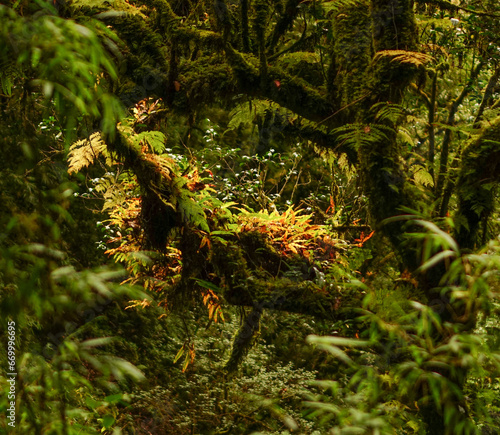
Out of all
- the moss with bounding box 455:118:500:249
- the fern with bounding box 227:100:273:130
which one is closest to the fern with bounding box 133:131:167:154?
the fern with bounding box 227:100:273:130

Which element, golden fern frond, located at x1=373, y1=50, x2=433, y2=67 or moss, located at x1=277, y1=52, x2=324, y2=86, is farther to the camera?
moss, located at x1=277, y1=52, x2=324, y2=86

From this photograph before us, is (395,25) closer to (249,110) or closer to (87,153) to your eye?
(249,110)

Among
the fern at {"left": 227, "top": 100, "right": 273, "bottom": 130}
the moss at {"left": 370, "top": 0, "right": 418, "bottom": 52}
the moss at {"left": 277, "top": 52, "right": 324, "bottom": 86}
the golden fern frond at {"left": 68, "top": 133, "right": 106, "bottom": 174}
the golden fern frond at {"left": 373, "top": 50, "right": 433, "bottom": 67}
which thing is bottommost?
the golden fern frond at {"left": 68, "top": 133, "right": 106, "bottom": 174}

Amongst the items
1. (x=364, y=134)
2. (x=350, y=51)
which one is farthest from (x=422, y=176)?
(x=350, y=51)

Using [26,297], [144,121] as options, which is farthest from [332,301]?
[26,297]

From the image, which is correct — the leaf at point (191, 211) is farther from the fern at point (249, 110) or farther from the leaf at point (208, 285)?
the fern at point (249, 110)

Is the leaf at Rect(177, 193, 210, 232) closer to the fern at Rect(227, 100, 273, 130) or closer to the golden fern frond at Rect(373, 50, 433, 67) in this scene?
the fern at Rect(227, 100, 273, 130)

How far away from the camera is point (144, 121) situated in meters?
3.66

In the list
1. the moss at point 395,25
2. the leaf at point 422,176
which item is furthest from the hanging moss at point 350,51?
the leaf at point 422,176

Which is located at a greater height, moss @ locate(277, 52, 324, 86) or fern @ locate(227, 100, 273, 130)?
moss @ locate(277, 52, 324, 86)

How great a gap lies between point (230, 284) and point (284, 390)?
2.82m

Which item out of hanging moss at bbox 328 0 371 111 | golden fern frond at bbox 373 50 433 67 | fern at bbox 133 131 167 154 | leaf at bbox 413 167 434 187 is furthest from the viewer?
leaf at bbox 413 167 434 187

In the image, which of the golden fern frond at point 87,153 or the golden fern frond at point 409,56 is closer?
the golden fern frond at point 409,56

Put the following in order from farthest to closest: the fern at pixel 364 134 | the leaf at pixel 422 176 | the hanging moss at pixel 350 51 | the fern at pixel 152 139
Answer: the leaf at pixel 422 176
the fern at pixel 152 139
the hanging moss at pixel 350 51
the fern at pixel 364 134
